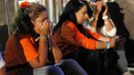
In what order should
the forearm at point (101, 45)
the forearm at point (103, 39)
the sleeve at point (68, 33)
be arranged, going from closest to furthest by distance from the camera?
the sleeve at point (68, 33) → the forearm at point (101, 45) → the forearm at point (103, 39)

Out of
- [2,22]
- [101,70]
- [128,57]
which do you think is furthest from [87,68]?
[2,22]

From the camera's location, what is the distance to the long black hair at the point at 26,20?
2.18 m

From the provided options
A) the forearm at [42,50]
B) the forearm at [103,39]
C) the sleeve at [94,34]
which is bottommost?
the forearm at [103,39]

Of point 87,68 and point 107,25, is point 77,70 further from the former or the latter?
point 107,25

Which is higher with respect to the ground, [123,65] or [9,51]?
[9,51]

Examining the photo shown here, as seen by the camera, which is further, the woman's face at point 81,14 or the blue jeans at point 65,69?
the woman's face at point 81,14

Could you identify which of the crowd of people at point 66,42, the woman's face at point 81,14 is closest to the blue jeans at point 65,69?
the crowd of people at point 66,42

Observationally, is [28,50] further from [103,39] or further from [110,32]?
[110,32]

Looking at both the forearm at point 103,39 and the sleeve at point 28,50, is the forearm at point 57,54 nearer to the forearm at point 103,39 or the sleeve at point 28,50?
the sleeve at point 28,50

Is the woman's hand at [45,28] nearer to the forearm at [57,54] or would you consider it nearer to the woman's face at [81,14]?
the forearm at [57,54]

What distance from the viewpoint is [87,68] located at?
8.93 ft

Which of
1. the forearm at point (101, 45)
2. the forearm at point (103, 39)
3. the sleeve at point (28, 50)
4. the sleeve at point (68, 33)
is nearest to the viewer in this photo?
the sleeve at point (28, 50)

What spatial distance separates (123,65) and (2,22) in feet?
3.80

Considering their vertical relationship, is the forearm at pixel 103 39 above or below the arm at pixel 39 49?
below
